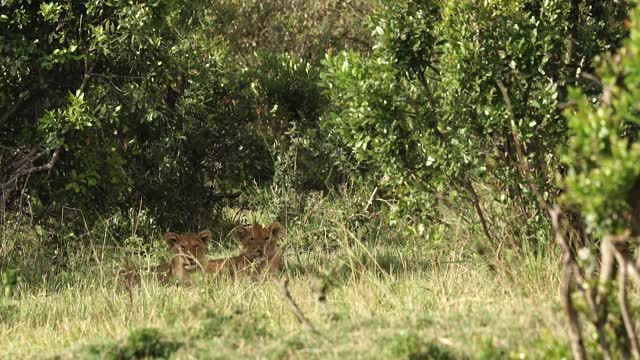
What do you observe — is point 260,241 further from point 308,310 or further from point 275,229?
point 308,310

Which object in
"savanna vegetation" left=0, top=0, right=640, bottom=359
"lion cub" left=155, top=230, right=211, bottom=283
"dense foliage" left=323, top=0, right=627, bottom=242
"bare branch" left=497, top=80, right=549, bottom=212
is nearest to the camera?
"savanna vegetation" left=0, top=0, right=640, bottom=359

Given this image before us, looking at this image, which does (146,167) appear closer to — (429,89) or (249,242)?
(249,242)

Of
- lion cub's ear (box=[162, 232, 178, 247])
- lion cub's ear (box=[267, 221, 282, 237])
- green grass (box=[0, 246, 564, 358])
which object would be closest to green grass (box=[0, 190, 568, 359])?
green grass (box=[0, 246, 564, 358])

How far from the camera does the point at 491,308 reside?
5.86 meters

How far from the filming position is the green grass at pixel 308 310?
5.15 m

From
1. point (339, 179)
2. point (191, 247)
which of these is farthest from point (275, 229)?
point (339, 179)

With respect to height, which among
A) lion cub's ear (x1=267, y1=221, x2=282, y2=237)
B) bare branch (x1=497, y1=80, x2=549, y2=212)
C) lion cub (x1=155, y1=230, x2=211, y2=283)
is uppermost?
bare branch (x1=497, y1=80, x2=549, y2=212)

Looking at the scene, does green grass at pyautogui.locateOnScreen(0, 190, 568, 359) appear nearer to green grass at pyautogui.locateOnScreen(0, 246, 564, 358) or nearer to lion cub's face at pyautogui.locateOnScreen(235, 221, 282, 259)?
green grass at pyautogui.locateOnScreen(0, 246, 564, 358)

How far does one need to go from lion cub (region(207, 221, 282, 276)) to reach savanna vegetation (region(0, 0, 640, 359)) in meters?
0.18

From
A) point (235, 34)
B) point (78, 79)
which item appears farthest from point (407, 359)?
point (235, 34)

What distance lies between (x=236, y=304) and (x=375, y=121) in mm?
1872

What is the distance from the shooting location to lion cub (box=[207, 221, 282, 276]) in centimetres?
861

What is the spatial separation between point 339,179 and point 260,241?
359 centimetres

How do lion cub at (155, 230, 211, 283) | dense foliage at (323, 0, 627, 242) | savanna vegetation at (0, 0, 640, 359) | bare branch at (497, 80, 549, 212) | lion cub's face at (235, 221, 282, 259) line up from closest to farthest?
savanna vegetation at (0, 0, 640, 359), bare branch at (497, 80, 549, 212), dense foliage at (323, 0, 627, 242), lion cub at (155, 230, 211, 283), lion cub's face at (235, 221, 282, 259)
